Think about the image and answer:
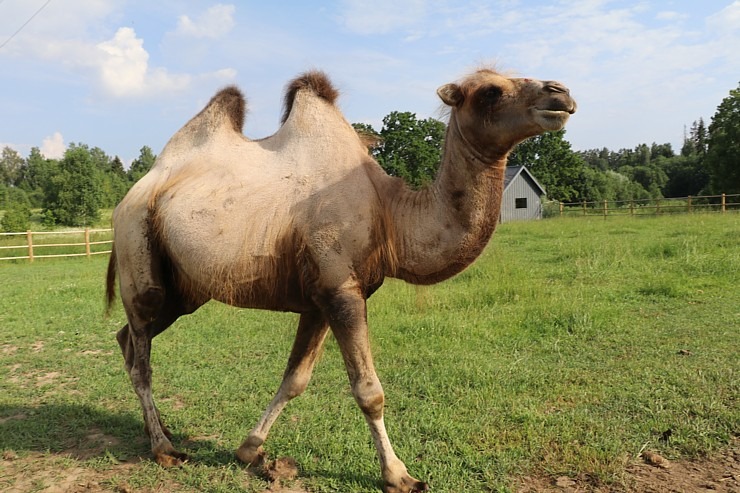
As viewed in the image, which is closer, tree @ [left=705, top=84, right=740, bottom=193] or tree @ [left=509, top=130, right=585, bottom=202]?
tree @ [left=705, top=84, right=740, bottom=193]

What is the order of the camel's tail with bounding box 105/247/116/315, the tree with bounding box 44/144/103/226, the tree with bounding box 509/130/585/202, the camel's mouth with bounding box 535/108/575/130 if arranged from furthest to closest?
the tree with bounding box 509/130/585/202
the tree with bounding box 44/144/103/226
the camel's tail with bounding box 105/247/116/315
the camel's mouth with bounding box 535/108/575/130

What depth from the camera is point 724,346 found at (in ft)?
18.7

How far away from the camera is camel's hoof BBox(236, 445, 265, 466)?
146 inches

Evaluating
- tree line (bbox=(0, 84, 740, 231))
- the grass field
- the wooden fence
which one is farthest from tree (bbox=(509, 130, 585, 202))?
the grass field

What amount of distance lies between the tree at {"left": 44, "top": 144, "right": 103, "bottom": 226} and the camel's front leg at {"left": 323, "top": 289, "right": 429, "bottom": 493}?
2036 inches

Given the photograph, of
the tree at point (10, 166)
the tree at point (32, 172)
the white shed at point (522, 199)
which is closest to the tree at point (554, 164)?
the white shed at point (522, 199)

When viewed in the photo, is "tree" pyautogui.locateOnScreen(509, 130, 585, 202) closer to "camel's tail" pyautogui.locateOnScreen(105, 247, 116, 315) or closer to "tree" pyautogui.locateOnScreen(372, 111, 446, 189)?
"tree" pyautogui.locateOnScreen(372, 111, 446, 189)

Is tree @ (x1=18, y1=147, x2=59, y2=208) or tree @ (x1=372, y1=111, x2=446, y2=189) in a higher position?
tree @ (x1=18, y1=147, x2=59, y2=208)

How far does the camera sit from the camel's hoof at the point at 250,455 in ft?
12.2

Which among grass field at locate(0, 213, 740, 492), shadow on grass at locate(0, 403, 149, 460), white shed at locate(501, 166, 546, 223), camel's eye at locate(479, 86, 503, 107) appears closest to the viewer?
camel's eye at locate(479, 86, 503, 107)

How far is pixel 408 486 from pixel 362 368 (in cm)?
77

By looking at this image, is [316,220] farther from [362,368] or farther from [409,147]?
[409,147]

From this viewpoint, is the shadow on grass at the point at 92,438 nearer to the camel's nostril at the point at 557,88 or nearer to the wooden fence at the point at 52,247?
the camel's nostril at the point at 557,88

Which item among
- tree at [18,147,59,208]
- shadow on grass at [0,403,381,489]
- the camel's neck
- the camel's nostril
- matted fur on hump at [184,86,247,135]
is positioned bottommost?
shadow on grass at [0,403,381,489]
